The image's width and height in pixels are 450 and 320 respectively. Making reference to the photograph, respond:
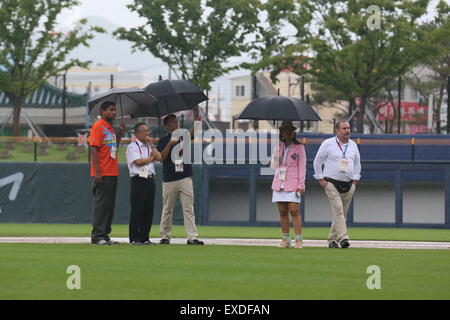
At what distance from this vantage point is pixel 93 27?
4331cm

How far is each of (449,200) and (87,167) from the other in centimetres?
897

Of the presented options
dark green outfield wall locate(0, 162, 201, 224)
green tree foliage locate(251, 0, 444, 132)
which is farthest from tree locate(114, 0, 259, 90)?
dark green outfield wall locate(0, 162, 201, 224)

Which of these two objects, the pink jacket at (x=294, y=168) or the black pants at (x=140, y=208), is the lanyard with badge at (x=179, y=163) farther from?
the pink jacket at (x=294, y=168)

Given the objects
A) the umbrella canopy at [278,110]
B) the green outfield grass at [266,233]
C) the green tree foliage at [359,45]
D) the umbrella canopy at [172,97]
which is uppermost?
the green tree foliage at [359,45]

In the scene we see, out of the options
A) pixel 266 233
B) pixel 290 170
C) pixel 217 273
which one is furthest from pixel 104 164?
pixel 266 233

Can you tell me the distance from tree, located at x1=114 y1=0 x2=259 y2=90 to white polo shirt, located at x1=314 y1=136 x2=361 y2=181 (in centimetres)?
2586

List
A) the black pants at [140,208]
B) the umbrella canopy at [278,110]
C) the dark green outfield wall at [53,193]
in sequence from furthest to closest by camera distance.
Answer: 1. the dark green outfield wall at [53,193]
2. the black pants at [140,208]
3. the umbrella canopy at [278,110]

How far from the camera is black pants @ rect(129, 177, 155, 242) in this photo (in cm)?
1501

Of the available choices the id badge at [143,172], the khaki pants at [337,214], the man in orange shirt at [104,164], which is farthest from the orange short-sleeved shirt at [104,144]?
the khaki pants at [337,214]

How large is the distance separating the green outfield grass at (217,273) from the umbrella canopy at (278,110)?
1.87m

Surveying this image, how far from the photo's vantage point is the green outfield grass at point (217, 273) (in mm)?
9062

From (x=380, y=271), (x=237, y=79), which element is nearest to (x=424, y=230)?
(x=380, y=271)

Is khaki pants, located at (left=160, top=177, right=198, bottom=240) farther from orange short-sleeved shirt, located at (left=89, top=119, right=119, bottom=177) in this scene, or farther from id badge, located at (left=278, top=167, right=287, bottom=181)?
id badge, located at (left=278, top=167, right=287, bottom=181)

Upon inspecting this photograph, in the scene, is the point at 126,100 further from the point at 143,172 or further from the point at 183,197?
the point at 183,197
